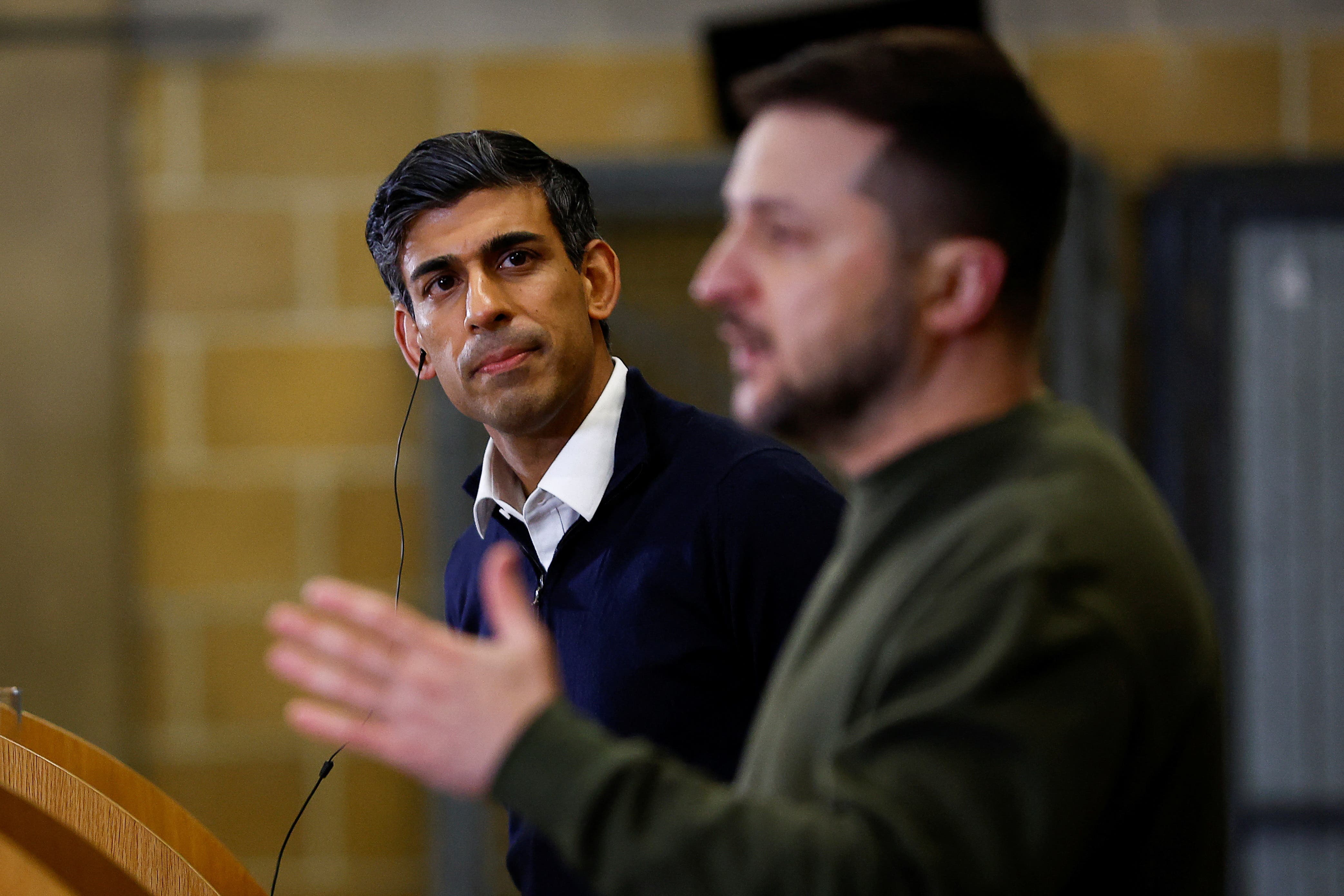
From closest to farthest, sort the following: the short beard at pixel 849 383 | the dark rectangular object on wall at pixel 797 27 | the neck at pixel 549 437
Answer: the short beard at pixel 849 383
the neck at pixel 549 437
the dark rectangular object on wall at pixel 797 27

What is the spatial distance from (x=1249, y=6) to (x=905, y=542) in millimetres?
2103

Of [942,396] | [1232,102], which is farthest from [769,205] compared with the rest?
[1232,102]

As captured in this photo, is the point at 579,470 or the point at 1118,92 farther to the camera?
the point at 1118,92

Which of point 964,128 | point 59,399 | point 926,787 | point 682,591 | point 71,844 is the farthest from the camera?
point 59,399

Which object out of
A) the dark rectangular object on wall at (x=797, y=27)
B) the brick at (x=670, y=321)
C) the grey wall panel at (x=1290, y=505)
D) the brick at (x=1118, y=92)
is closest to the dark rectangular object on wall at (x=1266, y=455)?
the grey wall panel at (x=1290, y=505)

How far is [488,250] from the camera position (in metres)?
1.19

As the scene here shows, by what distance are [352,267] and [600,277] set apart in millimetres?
1207

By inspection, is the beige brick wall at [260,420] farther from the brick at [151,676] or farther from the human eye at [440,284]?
the human eye at [440,284]

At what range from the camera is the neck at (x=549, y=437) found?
1.24 meters

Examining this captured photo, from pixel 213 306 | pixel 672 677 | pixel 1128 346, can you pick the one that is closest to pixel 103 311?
pixel 213 306

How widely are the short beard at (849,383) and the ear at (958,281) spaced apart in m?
0.02

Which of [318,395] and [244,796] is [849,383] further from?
[244,796]

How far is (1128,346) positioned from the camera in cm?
241

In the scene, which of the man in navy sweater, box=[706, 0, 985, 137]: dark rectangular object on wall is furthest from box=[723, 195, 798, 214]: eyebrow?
box=[706, 0, 985, 137]: dark rectangular object on wall
